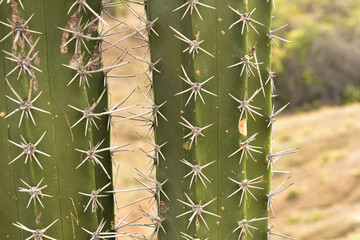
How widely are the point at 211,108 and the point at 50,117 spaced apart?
→ 592 mm

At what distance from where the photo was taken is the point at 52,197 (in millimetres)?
2010

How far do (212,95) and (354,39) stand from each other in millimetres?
11289

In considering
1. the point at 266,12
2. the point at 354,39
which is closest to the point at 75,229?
the point at 266,12

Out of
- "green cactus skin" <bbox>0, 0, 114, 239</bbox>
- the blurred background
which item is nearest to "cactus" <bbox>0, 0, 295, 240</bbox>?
"green cactus skin" <bbox>0, 0, 114, 239</bbox>

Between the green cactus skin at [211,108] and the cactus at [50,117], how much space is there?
0.79 feet

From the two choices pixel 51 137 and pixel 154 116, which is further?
pixel 154 116

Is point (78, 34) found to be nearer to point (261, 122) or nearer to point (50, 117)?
point (50, 117)

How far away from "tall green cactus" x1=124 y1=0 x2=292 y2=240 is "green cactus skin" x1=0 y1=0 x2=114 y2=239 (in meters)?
0.26

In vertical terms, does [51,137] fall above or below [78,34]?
below

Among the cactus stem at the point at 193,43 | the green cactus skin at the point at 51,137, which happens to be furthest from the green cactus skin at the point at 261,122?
the green cactus skin at the point at 51,137

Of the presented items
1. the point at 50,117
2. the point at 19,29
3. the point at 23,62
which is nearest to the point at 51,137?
the point at 50,117

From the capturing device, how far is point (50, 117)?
1961 mm

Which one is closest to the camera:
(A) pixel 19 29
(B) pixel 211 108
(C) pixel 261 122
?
(A) pixel 19 29

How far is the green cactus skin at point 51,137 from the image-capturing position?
1914 millimetres
